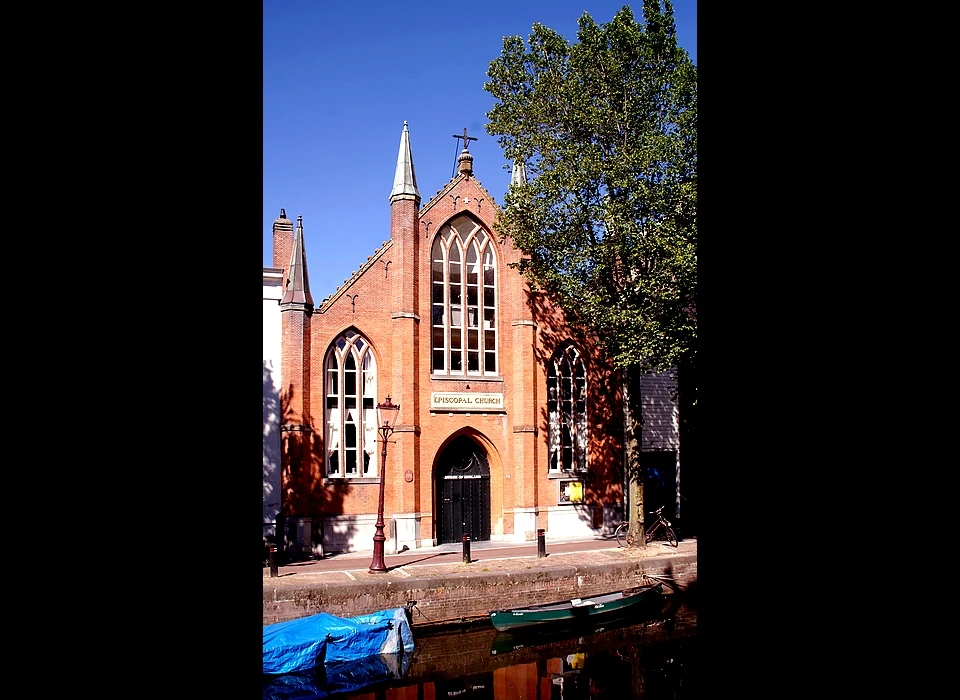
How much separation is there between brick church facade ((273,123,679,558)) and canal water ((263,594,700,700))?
6.11 metres

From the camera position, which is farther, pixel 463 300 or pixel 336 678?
pixel 463 300

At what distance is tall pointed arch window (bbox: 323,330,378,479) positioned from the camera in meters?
22.8

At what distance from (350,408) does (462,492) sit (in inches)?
181

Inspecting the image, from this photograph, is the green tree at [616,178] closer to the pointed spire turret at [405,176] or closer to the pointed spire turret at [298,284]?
the pointed spire turret at [405,176]

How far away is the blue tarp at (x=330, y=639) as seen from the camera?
47.7 ft

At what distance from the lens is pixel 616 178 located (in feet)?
65.5

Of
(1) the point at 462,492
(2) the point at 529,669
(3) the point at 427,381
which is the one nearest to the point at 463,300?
(3) the point at 427,381

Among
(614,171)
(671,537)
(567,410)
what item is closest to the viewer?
(614,171)

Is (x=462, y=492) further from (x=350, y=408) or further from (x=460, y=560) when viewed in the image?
(x=350, y=408)

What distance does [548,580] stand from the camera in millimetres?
19031
